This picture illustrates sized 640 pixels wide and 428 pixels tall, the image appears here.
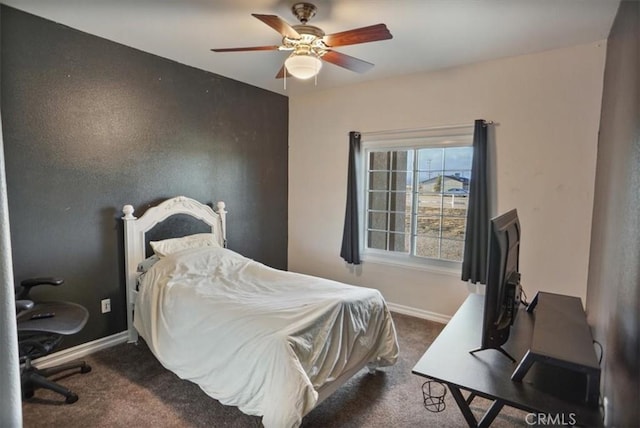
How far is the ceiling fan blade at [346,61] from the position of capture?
2529mm

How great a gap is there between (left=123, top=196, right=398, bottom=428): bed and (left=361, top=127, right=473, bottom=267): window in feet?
4.82

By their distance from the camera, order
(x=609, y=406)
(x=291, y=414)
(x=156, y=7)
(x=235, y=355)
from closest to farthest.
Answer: (x=609, y=406), (x=291, y=414), (x=235, y=355), (x=156, y=7)

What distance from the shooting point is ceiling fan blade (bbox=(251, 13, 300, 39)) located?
2.00 metres

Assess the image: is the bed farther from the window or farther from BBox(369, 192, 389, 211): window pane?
BBox(369, 192, 389, 211): window pane

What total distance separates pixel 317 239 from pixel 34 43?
10.8 ft

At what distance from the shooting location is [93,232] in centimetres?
301

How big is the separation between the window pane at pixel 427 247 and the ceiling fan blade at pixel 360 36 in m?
2.34

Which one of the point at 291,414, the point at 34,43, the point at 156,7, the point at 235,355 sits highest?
→ the point at 156,7

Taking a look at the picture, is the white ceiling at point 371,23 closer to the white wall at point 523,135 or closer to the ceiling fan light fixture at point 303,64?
the white wall at point 523,135

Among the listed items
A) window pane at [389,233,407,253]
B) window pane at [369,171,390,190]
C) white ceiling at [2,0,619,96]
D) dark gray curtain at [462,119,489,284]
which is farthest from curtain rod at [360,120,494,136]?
window pane at [389,233,407,253]

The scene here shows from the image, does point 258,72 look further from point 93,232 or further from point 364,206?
point 93,232

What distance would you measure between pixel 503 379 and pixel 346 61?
2.21 meters

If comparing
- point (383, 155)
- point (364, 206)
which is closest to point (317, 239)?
point (364, 206)

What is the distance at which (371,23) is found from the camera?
103 inches
